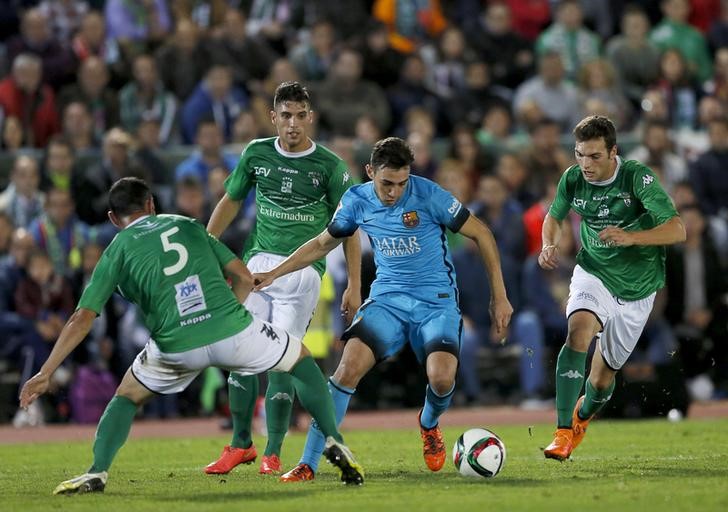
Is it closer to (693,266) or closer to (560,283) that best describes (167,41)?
(560,283)

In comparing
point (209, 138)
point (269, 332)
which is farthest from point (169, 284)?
point (209, 138)

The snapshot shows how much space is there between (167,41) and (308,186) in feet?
31.1

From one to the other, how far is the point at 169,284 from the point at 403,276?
2.00 meters

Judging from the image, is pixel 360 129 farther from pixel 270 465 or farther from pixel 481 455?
pixel 481 455

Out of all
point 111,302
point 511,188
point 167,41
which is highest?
point 167,41

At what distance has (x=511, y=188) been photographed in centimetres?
1961

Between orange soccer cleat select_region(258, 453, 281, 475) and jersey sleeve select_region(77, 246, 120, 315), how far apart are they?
218cm

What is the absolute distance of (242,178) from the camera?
1169 cm

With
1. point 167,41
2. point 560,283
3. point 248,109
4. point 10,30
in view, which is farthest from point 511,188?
point 10,30

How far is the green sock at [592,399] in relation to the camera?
11.7 meters

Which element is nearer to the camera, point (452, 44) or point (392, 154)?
point (392, 154)

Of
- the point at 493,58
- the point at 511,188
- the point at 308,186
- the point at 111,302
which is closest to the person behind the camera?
the point at 308,186

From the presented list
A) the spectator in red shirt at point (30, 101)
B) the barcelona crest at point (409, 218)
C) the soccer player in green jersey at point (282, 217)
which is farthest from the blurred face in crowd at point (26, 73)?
the barcelona crest at point (409, 218)

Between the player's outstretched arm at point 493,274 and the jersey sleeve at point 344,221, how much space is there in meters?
0.80
